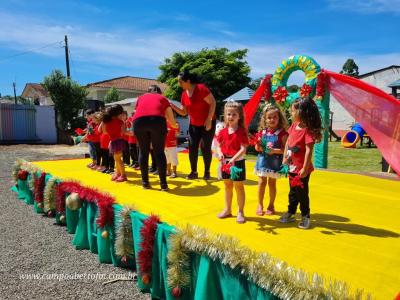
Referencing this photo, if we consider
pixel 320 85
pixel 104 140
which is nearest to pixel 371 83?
pixel 320 85

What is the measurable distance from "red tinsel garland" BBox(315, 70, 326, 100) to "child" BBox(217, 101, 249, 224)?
4.94 metres

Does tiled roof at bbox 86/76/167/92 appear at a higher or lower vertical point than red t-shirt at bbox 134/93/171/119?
higher

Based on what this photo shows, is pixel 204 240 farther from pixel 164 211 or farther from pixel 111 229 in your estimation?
pixel 111 229

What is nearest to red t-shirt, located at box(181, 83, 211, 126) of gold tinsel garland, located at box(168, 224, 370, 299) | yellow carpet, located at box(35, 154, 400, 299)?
yellow carpet, located at box(35, 154, 400, 299)

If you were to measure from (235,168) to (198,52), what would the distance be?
2540cm

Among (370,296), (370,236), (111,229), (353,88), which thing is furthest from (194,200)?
(353,88)

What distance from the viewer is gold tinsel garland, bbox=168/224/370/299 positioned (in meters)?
1.81

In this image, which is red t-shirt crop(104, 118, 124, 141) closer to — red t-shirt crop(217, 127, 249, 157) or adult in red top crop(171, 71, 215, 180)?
adult in red top crop(171, 71, 215, 180)

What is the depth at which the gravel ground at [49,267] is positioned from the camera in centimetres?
323

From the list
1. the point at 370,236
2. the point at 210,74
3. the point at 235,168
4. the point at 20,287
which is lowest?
the point at 20,287

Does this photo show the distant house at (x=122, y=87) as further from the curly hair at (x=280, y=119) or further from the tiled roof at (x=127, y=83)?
the curly hair at (x=280, y=119)

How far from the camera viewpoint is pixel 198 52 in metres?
27.2

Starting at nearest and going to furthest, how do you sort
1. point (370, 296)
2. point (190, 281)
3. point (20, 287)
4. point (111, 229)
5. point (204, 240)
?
point (370, 296), point (204, 240), point (190, 281), point (20, 287), point (111, 229)

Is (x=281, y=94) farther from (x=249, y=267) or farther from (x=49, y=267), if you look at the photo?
(x=249, y=267)
